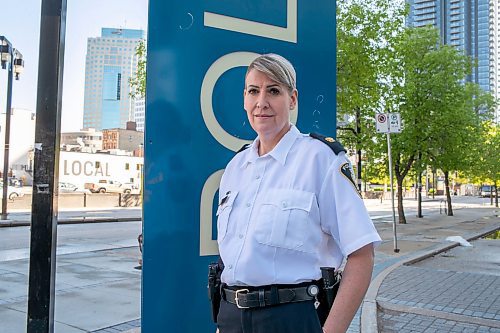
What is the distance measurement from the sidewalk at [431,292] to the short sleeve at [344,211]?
13.5 ft

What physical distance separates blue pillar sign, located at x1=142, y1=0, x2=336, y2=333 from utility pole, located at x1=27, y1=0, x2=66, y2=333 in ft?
1.36

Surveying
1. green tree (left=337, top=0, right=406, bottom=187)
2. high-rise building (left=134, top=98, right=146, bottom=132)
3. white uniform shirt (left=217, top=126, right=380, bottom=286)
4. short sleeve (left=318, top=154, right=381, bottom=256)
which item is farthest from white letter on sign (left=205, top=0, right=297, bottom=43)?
green tree (left=337, top=0, right=406, bottom=187)

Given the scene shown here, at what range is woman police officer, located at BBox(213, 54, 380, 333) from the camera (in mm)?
1506

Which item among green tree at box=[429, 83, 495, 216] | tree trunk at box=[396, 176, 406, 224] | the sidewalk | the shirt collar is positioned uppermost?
green tree at box=[429, 83, 495, 216]

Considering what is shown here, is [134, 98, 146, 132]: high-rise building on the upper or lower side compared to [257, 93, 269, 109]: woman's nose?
upper

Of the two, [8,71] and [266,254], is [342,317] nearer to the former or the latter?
[266,254]

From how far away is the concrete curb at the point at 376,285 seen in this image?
212 inches

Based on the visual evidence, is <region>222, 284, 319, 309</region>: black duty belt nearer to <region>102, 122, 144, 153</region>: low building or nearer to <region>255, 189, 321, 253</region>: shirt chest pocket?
<region>255, 189, 321, 253</region>: shirt chest pocket

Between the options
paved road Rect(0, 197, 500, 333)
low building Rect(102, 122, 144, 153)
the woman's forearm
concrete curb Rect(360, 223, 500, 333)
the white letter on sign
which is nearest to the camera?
the woman's forearm

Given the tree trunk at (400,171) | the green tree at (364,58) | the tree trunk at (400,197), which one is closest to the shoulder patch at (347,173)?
the green tree at (364,58)

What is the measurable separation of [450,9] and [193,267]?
7277 cm

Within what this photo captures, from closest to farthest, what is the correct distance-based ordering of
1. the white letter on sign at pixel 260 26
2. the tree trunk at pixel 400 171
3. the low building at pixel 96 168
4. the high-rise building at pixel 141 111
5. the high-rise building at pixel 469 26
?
the high-rise building at pixel 141 111 → the white letter on sign at pixel 260 26 → the tree trunk at pixel 400 171 → the low building at pixel 96 168 → the high-rise building at pixel 469 26

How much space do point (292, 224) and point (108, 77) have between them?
126m

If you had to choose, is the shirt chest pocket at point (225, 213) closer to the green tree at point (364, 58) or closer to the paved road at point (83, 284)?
the paved road at point (83, 284)
